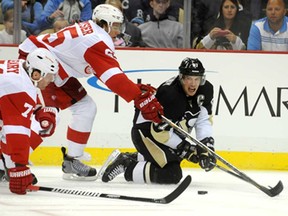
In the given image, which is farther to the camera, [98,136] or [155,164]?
[98,136]

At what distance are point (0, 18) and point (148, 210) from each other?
293 cm

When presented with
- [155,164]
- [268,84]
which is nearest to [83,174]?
[155,164]

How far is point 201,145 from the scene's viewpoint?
18.2 ft

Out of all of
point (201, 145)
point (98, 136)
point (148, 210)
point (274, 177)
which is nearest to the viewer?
point (148, 210)

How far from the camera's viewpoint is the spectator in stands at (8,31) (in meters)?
6.98

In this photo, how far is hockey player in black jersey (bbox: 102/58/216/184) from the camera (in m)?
5.65

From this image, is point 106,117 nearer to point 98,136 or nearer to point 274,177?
point 98,136

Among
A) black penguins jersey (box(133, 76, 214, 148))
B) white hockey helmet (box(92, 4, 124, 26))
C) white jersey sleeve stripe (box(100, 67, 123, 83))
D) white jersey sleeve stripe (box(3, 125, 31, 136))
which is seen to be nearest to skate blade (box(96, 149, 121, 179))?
black penguins jersey (box(133, 76, 214, 148))

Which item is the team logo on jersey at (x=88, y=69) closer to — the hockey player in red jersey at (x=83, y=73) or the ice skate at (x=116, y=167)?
the hockey player in red jersey at (x=83, y=73)

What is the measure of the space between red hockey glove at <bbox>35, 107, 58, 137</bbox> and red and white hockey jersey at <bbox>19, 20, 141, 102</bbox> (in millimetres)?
368

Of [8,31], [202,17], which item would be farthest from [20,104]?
[202,17]

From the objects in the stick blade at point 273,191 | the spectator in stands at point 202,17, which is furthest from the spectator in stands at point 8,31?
the stick blade at point 273,191

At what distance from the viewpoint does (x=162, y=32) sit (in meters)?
7.07

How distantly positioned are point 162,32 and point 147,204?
256cm
